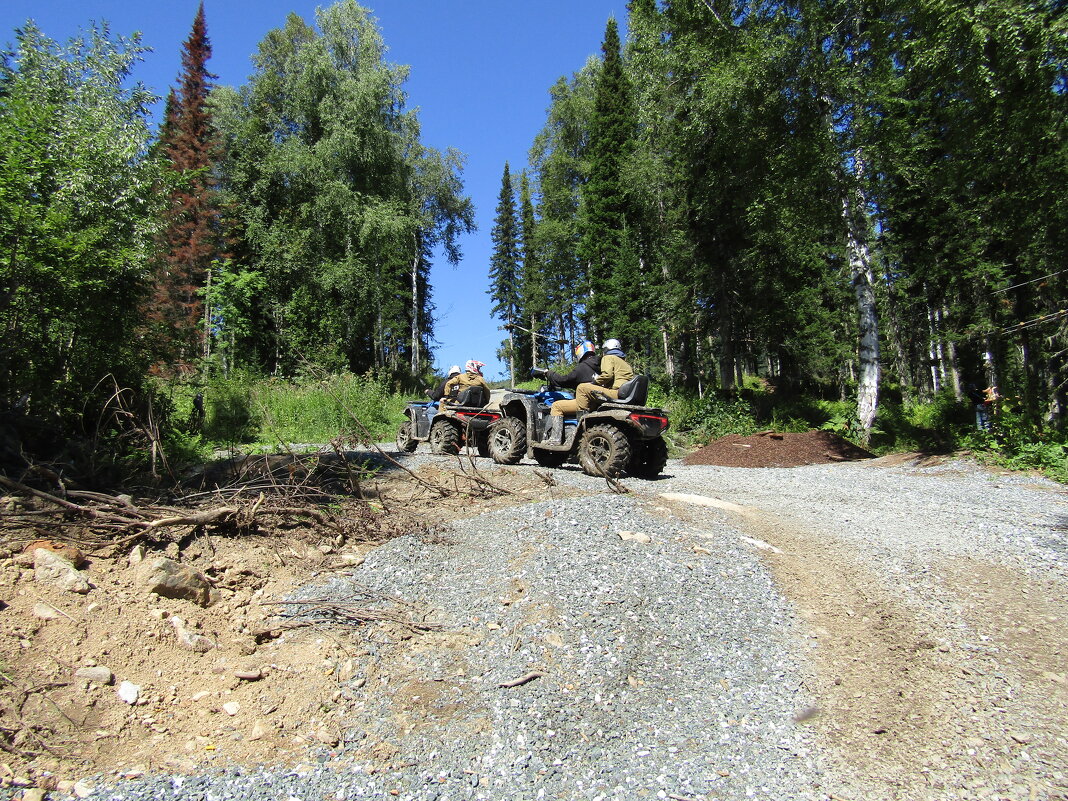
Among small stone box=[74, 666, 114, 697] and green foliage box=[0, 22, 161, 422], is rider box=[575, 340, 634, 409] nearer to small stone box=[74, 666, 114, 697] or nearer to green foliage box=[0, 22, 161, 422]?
green foliage box=[0, 22, 161, 422]

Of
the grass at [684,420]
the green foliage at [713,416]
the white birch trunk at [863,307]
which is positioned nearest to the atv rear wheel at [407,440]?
the grass at [684,420]

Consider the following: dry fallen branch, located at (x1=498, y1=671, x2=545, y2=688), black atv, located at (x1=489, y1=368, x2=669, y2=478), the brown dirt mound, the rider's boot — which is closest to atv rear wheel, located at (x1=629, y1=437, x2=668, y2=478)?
black atv, located at (x1=489, y1=368, x2=669, y2=478)

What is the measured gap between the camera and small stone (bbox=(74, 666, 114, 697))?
285 centimetres

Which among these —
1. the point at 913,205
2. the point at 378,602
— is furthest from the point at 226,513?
the point at 913,205

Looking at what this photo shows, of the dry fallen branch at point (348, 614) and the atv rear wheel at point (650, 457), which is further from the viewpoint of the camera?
the atv rear wheel at point (650, 457)

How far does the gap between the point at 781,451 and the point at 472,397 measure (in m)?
6.53

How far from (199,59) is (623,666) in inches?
1637

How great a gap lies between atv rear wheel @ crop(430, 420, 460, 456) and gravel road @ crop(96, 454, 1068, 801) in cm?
551

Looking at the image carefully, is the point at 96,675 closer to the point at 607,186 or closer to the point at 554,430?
the point at 554,430

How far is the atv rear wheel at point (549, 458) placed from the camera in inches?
407

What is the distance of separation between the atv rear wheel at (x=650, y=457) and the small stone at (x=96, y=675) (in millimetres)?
7197

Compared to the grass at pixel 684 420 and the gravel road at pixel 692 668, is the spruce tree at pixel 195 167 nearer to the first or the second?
the grass at pixel 684 420

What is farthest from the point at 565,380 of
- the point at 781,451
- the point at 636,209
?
the point at 636,209

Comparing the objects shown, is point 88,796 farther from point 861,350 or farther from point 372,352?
point 372,352
